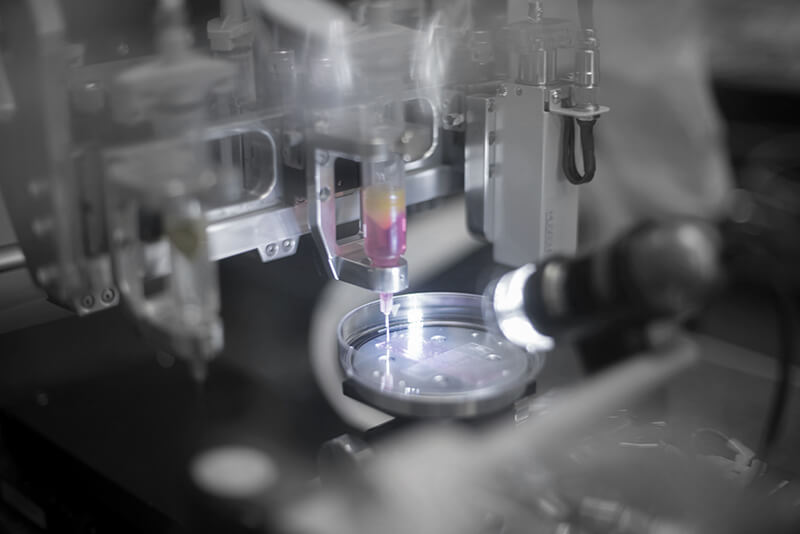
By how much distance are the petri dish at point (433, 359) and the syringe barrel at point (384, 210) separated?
8 centimetres

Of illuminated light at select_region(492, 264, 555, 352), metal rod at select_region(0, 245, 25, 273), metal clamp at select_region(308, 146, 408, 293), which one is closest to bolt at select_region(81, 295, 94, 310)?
metal rod at select_region(0, 245, 25, 273)

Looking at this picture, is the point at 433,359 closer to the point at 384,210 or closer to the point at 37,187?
the point at 384,210

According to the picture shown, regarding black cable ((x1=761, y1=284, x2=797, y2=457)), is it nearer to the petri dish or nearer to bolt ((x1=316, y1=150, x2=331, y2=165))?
the petri dish

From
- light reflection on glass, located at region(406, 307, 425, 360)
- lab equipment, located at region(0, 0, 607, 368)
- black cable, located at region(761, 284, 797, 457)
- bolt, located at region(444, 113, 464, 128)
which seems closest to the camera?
lab equipment, located at region(0, 0, 607, 368)

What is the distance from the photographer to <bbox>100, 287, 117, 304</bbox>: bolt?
29.9 inches

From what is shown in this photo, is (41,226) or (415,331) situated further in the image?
(415,331)

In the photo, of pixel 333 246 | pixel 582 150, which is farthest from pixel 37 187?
pixel 582 150

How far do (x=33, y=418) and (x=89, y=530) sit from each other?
13 cm

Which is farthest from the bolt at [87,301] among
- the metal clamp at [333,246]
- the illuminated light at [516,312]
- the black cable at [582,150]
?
the black cable at [582,150]

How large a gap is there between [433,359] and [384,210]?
156 mm

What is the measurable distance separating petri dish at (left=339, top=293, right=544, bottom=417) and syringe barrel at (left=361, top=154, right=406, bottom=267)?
83 millimetres

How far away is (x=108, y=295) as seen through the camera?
767 mm

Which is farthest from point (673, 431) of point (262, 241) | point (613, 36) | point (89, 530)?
point (613, 36)

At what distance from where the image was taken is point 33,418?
0.85m
